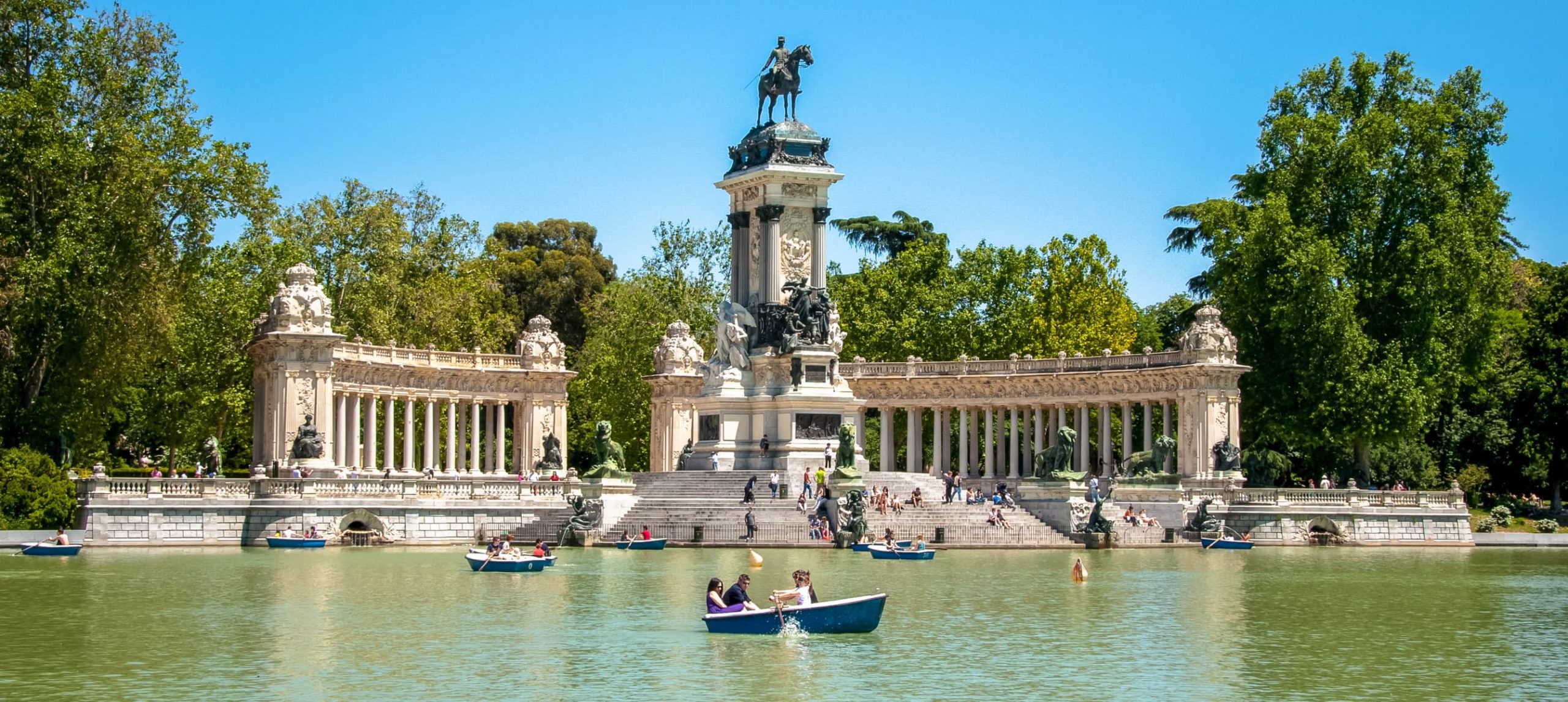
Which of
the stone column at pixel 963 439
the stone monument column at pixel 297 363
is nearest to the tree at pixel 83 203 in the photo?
the stone monument column at pixel 297 363

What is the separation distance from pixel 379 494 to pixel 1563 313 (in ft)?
149

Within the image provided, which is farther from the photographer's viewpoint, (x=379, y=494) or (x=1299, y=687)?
(x=379, y=494)

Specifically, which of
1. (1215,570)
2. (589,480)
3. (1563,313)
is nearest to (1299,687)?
(1215,570)

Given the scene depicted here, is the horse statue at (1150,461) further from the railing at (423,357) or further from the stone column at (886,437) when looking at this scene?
Answer: the railing at (423,357)

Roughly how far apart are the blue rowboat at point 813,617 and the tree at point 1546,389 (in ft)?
168

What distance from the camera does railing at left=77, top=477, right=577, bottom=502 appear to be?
173 ft

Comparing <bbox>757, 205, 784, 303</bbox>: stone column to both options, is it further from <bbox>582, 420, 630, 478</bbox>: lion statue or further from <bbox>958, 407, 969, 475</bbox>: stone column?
<bbox>958, 407, 969, 475</bbox>: stone column

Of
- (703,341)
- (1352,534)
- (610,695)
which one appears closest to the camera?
(610,695)

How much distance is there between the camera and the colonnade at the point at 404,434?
224ft

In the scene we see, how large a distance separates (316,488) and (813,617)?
2951 centimetres

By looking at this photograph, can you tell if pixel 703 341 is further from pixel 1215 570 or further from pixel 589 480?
pixel 1215 570

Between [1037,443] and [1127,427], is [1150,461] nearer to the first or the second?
[1127,427]

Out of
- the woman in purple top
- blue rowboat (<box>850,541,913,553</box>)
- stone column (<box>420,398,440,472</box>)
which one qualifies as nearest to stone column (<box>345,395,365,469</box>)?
stone column (<box>420,398,440,472</box>)

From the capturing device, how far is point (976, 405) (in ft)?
244
